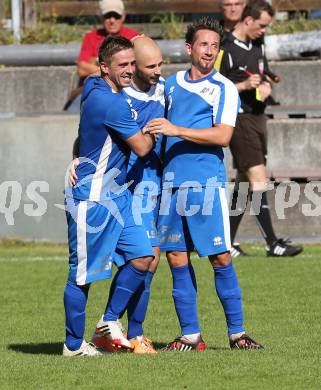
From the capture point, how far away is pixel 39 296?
10.7 m

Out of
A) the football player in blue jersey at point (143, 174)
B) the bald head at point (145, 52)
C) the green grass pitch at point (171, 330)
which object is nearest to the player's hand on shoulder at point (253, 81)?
the green grass pitch at point (171, 330)

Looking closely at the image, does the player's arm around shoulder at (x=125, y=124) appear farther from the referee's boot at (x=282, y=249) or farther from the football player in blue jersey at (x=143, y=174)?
the referee's boot at (x=282, y=249)

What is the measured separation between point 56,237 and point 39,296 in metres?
3.45

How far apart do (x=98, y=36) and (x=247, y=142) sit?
92.0 inches

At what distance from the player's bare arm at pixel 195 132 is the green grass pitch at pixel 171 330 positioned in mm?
1261

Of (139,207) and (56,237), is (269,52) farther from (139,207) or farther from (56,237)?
(139,207)

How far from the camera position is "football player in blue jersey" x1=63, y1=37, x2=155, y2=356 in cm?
754

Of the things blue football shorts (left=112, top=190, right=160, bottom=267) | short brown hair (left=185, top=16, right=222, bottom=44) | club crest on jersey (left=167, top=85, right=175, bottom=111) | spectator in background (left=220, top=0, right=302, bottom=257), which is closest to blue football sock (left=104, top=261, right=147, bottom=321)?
blue football shorts (left=112, top=190, right=160, bottom=267)

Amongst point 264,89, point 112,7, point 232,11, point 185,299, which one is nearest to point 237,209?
point 264,89

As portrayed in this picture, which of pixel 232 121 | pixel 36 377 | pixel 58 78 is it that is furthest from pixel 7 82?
pixel 36 377

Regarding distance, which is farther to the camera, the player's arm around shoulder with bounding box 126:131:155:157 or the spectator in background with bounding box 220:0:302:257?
the spectator in background with bounding box 220:0:302:257

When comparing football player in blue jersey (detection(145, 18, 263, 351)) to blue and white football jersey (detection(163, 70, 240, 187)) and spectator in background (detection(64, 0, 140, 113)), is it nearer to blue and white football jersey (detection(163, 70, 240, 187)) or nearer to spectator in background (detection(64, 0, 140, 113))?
blue and white football jersey (detection(163, 70, 240, 187))

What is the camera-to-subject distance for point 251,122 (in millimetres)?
12828

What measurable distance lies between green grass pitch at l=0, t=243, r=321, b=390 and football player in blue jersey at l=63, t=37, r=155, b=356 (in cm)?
46
